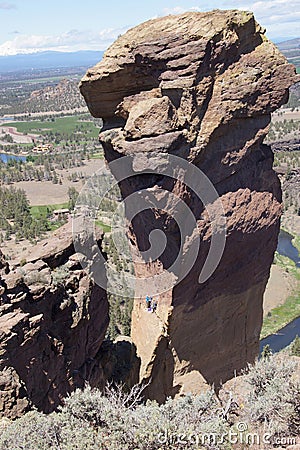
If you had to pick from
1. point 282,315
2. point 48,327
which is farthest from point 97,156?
point 48,327

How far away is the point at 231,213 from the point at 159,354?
17.0 feet

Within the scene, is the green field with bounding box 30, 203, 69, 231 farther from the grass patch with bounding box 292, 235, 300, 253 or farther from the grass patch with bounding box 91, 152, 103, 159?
the grass patch with bounding box 91, 152, 103, 159

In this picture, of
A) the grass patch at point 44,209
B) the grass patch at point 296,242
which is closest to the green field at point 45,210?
the grass patch at point 44,209

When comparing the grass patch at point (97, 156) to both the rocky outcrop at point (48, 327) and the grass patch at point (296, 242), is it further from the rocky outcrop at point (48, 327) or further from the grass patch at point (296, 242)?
the rocky outcrop at point (48, 327)

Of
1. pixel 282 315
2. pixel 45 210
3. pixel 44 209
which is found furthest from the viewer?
pixel 44 209

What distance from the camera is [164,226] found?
1422 cm

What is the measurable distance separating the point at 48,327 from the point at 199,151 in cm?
669

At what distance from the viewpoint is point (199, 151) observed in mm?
13977

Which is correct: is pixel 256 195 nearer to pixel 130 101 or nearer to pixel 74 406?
pixel 130 101

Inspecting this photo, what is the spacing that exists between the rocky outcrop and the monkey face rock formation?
2028 millimetres

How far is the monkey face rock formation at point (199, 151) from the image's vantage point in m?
13.6

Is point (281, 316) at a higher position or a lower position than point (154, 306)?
lower

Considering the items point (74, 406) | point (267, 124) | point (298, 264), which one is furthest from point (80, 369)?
point (298, 264)

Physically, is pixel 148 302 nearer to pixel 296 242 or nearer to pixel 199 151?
pixel 199 151
